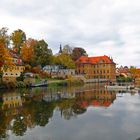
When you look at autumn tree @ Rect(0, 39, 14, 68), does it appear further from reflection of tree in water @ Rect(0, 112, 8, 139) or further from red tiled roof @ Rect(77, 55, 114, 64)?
red tiled roof @ Rect(77, 55, 114, 64)

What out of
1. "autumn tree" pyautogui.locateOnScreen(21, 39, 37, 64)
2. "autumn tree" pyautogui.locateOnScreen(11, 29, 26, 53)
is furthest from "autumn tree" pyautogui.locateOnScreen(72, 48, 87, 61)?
"autumn tree" pyautogui.locateOnScreen(21, 39, 37, 64)

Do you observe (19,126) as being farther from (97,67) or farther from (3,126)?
(97,67)

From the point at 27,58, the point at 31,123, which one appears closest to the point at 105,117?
the point at 31,123

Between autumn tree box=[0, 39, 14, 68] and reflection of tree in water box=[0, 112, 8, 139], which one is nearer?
A: reflection of tree in water box=[0, 112, 8, 139]

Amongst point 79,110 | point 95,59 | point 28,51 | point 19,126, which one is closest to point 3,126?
point 19,126

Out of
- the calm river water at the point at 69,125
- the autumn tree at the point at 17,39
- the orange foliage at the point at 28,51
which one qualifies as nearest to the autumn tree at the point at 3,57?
the orange foliage at the point at 28,51

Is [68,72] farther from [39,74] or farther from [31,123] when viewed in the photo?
[31,123]

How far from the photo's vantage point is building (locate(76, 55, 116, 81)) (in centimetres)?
12388

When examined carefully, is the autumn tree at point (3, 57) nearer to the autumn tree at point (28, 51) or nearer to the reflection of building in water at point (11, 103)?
the autumn tree at point (28, 51)

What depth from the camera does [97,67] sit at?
128 meters

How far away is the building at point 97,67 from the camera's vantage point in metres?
124

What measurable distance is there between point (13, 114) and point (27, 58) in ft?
187

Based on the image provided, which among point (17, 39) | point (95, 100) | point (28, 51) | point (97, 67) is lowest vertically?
point (95, 100)

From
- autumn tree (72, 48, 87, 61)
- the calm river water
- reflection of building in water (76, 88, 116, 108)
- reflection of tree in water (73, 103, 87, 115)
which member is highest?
autumn tree (72, 48, 87, 61)
